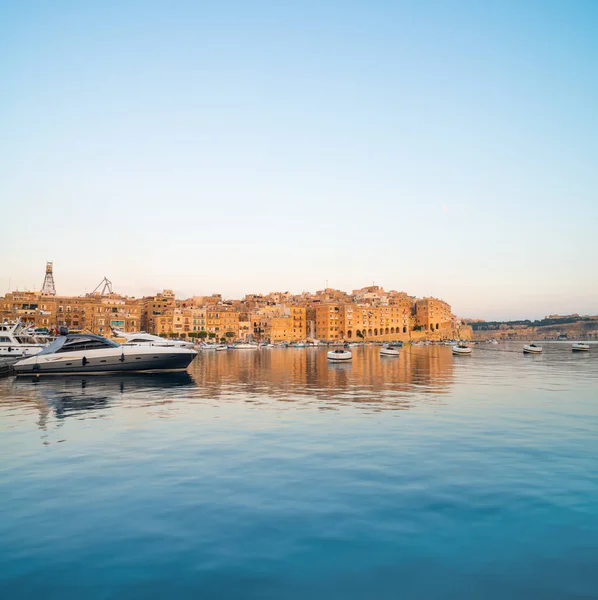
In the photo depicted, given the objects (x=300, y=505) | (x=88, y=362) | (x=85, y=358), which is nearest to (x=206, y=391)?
(x=88, y=362)

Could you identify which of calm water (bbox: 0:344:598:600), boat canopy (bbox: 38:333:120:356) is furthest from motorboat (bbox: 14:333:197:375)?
calm water (bbox: 0:344:598:600)

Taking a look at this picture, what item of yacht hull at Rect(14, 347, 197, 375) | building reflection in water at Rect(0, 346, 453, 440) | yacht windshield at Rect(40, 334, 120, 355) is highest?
yacht windshield at Rect(40, 334, 120, 355)

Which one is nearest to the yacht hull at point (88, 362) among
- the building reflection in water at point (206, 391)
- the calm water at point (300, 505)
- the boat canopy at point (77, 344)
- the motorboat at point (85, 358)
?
the motorboat at point (85, 358)

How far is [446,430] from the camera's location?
832 inches

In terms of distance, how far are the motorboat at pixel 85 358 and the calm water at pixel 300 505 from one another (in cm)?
2244

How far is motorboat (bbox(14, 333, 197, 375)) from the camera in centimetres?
4731

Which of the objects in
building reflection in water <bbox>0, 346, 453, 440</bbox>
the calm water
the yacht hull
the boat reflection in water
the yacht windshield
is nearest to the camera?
the calm water

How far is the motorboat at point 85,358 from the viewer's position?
47312 mm

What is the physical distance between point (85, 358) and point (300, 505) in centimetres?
4033

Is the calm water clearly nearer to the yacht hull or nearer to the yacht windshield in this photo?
the yacht hull

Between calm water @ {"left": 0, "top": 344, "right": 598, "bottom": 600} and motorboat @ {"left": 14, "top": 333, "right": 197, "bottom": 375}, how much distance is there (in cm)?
2244

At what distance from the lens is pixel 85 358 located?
47.4 metres

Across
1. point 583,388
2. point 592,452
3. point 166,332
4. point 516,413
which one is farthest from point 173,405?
point 166,332

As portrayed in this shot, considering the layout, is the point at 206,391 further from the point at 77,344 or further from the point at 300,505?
the point at 300,505
